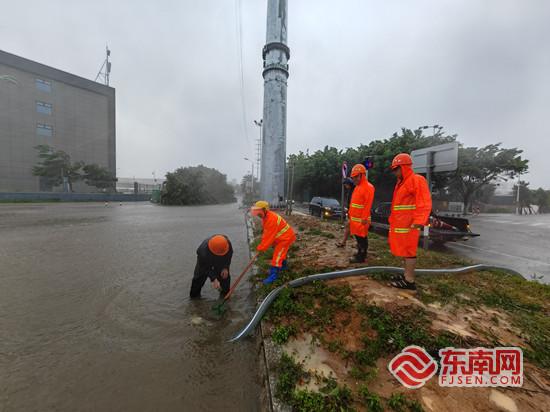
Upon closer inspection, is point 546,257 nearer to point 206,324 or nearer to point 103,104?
point 206,324

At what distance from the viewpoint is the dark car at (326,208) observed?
13.3 m

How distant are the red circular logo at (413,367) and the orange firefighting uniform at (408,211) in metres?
1.25

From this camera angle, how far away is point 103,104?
1561 inches

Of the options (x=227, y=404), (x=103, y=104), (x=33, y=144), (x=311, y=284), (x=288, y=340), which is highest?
(x=103, y=104)

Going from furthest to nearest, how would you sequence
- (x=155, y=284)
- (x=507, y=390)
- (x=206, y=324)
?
(x=155, y=284)
(x=206, y=324)
(x=507, y=390)

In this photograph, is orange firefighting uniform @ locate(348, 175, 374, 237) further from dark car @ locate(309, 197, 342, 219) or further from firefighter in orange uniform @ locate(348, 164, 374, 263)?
dark car @ locate(309, 197, 342, 219)

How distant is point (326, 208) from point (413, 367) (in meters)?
11.8

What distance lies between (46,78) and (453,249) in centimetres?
4984

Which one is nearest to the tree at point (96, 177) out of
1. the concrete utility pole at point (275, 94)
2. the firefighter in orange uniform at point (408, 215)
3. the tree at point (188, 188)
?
the tree at point (188, 188)

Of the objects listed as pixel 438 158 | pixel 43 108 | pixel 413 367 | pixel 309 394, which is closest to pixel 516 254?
pixel 438 158

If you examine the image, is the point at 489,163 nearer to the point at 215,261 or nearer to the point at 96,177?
the point at 215,261

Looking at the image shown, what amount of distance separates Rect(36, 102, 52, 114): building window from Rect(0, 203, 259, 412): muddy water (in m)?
41.0

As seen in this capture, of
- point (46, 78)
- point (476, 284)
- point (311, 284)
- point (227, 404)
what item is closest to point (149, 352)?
point (227, 404)

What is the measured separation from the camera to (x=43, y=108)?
33.7 metres
